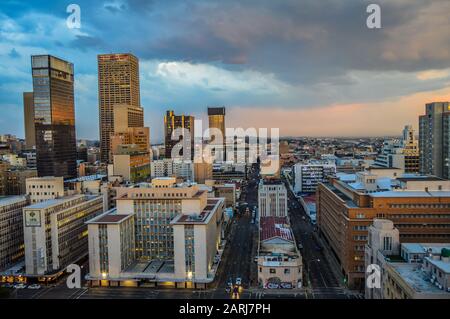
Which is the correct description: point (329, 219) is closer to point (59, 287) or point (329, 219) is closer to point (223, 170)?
point (59, 287)

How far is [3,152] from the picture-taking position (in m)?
74.4

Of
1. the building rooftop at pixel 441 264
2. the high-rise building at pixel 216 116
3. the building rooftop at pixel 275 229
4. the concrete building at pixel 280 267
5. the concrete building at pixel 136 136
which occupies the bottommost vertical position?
the concrete building at pixel 280 267

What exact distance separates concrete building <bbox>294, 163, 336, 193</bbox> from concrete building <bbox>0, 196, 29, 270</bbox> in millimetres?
33465

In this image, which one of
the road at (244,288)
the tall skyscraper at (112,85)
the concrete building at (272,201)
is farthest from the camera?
the tall skyscraper at (112,85)

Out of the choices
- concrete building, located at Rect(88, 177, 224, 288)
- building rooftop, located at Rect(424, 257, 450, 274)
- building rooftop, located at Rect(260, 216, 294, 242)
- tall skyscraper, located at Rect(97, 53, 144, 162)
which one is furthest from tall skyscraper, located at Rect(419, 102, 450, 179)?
tall skyscraper, located at Rect(97, 53, 144, 162)

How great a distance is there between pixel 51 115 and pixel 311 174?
35.2 meters

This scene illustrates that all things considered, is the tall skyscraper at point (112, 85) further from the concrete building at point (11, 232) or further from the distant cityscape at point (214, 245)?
the concrete building at point (11, 232)

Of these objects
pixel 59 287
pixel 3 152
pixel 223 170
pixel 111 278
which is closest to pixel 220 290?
pixel 111 278

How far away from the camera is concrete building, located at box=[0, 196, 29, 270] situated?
74.4 ft

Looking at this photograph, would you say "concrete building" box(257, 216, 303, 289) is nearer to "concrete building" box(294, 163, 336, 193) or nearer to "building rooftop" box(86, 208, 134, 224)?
"building rooftop" box(86, 208, 134, 224)

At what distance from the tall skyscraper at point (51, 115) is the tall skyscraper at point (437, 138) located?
4533 centimetres

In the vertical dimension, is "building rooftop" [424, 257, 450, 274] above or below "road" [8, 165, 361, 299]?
above

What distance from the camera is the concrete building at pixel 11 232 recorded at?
22672 millimetres

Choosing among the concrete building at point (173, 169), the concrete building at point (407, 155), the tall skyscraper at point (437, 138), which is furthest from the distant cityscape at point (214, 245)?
the concrete building at point (173, 169)
